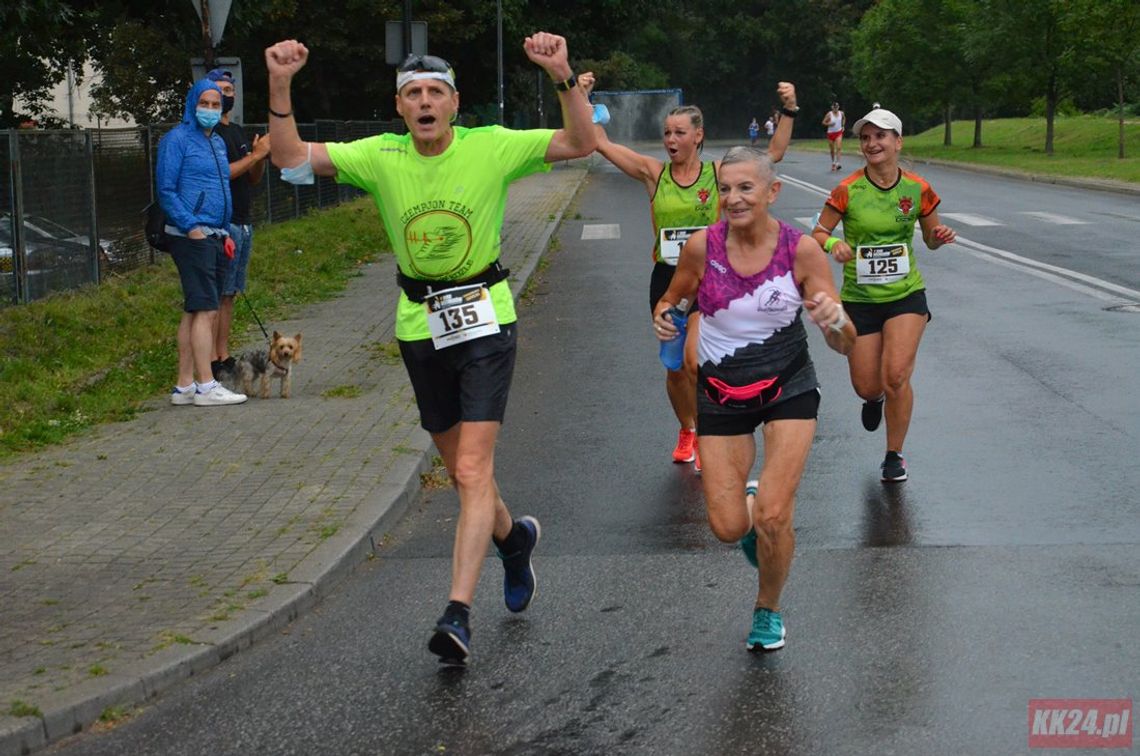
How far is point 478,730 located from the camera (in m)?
5.17

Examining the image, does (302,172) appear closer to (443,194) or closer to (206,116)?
(443,194)

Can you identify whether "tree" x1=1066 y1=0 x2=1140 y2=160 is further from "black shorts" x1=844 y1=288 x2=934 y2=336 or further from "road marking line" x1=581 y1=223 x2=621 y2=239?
"black shorts" x1=844 y1=288 x2=934 y2=336

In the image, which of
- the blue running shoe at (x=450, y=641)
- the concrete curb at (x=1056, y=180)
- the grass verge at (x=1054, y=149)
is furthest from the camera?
the grass verge at (x=1054, y=149)

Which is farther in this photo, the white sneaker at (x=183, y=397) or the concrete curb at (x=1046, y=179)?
the concrete curb at (x=1046, y=179)

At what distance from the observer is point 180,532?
25.1 ft

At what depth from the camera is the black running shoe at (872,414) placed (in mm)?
9344

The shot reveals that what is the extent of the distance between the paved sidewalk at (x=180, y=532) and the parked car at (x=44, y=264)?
4.20 m

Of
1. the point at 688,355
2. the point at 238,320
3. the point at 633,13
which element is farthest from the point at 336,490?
the point at 633,13

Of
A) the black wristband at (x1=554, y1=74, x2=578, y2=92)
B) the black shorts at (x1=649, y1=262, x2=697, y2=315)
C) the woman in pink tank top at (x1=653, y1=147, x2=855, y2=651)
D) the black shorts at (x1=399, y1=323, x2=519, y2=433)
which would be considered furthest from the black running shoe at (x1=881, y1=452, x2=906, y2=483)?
the black wristband at (x1=554, y1=74, x2=578, y2=92)

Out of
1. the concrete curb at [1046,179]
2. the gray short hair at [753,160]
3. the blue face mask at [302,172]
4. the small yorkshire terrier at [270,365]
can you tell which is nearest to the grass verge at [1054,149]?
the concrete curb at [1046,179]

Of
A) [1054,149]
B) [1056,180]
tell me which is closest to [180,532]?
[1056,180]

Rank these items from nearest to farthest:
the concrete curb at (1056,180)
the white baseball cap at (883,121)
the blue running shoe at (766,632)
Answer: the blue running shoe at (766,632)
the white baseball cap at (883,121)
the concrete curb at (1056,180)

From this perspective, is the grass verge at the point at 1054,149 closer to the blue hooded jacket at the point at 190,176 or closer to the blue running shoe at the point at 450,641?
the blue hooded jacket at the point at 190,176

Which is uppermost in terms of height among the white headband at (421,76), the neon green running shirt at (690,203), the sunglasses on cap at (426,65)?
the sunglasses on cap at (426,65)
